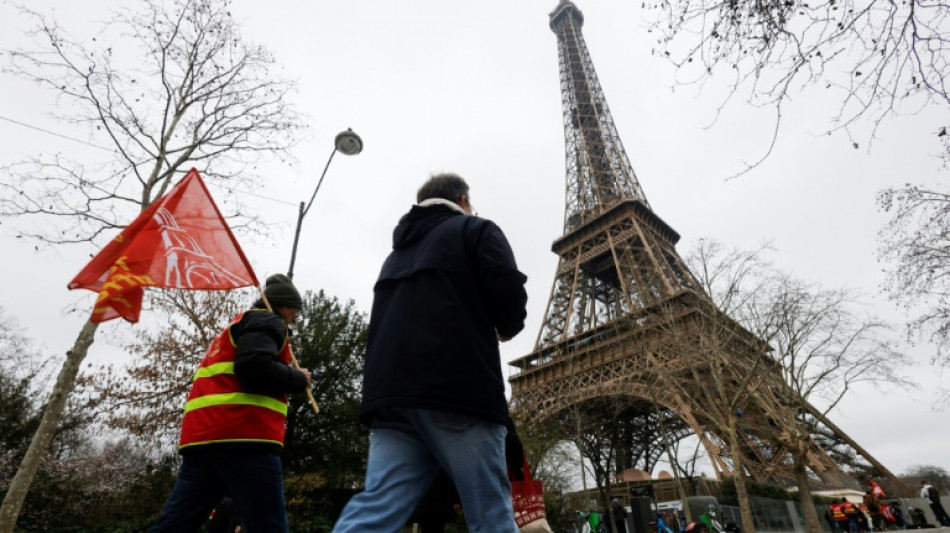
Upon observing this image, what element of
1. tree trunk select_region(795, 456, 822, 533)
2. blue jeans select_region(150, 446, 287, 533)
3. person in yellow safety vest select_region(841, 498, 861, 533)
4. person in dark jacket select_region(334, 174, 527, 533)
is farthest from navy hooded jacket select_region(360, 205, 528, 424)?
person in yellow safety vest select_region(841, 498, 861, 533)

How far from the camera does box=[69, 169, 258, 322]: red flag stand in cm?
336

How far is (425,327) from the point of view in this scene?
1728mm

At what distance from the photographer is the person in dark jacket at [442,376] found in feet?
5.19

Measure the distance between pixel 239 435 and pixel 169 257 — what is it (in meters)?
1.82

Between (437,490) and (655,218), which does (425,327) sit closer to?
(437,490)

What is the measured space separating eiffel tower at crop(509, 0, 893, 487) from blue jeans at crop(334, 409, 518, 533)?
17223mm

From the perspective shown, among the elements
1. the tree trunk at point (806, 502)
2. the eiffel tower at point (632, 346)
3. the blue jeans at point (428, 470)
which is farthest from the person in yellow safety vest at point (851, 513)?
the blue jeans at point (428, 470)

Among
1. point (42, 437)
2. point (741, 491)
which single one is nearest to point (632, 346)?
point (741, 491)

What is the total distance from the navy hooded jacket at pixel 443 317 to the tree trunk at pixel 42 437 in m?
5.49

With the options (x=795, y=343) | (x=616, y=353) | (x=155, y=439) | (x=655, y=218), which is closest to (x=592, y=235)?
(x=655, y=218)

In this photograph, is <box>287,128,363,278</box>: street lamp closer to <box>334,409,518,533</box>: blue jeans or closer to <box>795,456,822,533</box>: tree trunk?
<box>334,409,518,533</box>: blue jeans

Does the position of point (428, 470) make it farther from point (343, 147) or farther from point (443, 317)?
point (343, 147)

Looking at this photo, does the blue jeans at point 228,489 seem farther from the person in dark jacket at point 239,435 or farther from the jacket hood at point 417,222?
the jacket hood at point 417,222

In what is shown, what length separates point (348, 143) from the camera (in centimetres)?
937
